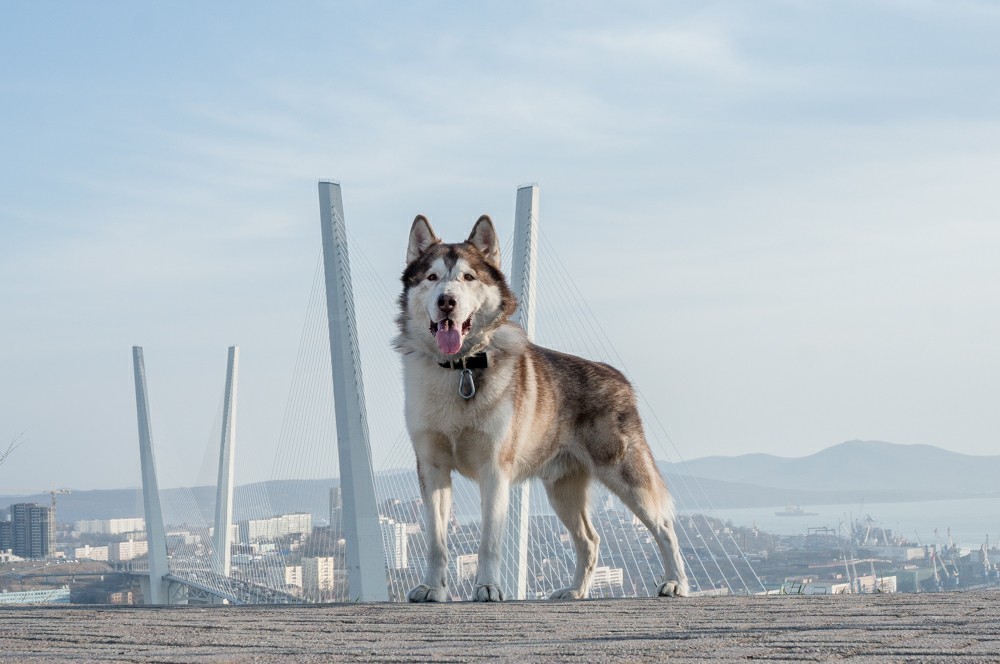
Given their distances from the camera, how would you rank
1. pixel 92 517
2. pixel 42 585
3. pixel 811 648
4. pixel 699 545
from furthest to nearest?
pixel 92 517
pixel 42 585
pixel 699 545
pixel 811 648

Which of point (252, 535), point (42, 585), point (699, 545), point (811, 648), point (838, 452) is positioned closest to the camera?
point (811, 648)

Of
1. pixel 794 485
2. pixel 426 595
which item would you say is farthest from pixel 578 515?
pixel 794 485

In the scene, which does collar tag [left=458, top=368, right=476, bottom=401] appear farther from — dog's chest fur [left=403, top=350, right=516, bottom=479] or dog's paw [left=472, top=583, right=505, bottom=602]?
dog's paw [left=472, top=583, right=505, bottom=602]

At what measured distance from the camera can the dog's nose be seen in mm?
4656

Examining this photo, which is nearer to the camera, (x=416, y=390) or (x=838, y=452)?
(x=416, y=390)

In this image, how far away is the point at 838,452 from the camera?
96688 millimetres

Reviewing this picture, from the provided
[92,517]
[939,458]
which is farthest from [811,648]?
[939,458]

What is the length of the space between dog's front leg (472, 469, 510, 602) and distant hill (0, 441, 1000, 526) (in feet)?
40.1

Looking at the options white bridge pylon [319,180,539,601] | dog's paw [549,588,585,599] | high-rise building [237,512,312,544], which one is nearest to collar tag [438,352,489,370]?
dog's paw [549,588,585,599]

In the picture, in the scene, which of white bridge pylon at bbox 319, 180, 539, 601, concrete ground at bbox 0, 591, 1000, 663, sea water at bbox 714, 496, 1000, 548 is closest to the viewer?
concrete ground at bbox 0, 591, 1000, 663

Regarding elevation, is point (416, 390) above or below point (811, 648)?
above

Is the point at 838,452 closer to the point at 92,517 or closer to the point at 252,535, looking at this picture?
the point at 92,517

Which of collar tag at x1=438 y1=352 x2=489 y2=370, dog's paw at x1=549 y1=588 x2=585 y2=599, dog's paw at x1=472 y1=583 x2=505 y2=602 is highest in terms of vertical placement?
collar tag at x1=438 y1=352 x2=489 y2=370

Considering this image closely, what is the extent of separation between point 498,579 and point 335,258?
11.0m
